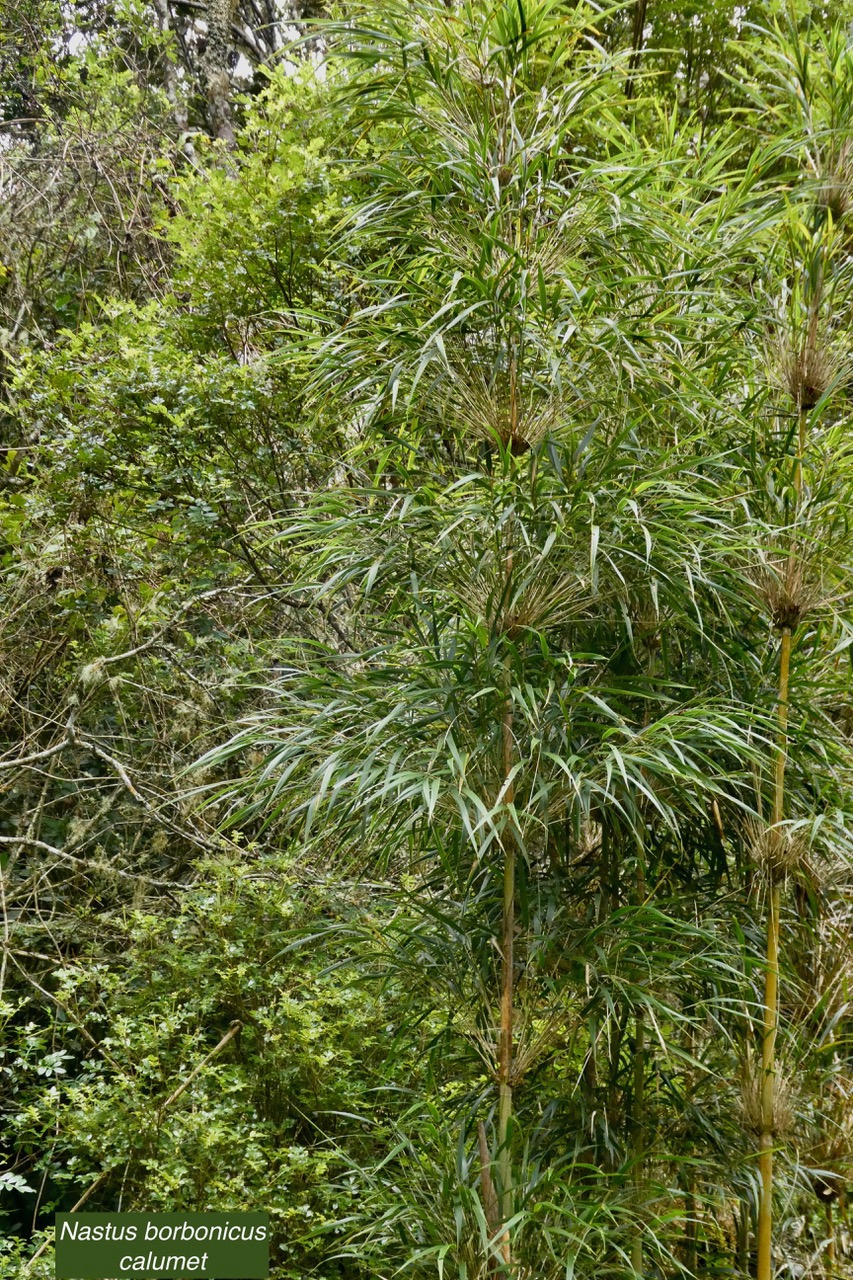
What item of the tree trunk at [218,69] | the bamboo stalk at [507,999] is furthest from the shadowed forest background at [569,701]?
the tree trunk at [218,69]

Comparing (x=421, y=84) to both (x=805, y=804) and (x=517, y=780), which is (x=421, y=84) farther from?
(x=805, y=804)

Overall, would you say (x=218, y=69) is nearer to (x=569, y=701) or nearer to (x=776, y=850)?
(x=569, y=701)

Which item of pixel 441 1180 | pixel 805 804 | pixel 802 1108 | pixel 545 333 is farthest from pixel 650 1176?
pixel 545 333

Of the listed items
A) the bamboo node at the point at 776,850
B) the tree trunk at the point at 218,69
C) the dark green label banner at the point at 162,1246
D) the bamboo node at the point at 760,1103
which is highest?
the tree trunk at the point at 218,69

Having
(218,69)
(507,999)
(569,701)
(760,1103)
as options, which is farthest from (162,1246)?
(218,69)

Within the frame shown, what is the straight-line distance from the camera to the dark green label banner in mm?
2525

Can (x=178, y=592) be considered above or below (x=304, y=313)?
below

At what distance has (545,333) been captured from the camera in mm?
2014

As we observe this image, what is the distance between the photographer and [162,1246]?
2605mm

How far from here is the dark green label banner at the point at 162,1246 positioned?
2.53m

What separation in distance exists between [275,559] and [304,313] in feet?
5.66

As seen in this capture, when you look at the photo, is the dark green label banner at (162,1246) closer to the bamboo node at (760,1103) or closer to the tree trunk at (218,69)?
the bamboo node at (760,1103)

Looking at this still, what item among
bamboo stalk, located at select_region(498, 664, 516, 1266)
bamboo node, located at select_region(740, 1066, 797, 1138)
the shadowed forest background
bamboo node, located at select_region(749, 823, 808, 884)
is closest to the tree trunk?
the shadowed forest background

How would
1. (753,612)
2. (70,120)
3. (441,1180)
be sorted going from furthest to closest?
(70,120) < (753,612) < (441,1180)
